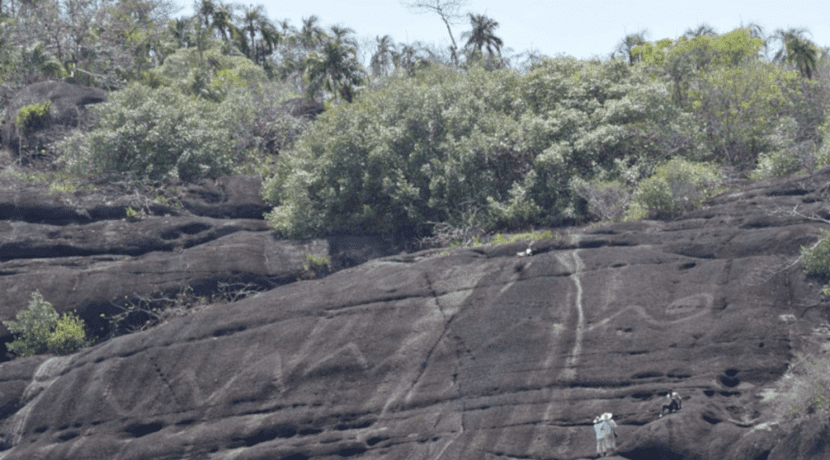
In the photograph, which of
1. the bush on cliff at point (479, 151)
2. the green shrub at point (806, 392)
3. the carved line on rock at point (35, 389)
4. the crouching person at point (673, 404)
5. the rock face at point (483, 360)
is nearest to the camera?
the green shrub at point (806, 392)

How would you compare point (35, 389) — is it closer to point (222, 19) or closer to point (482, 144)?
point (482, 144)

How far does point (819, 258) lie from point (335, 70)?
996 inches

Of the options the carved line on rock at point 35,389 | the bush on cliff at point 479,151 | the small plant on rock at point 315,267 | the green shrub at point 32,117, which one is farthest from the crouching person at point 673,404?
the green shrub at point 32,117

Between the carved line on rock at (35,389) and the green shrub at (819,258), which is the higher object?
the green shrub at (819,258)

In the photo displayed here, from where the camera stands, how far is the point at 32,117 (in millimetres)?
40281

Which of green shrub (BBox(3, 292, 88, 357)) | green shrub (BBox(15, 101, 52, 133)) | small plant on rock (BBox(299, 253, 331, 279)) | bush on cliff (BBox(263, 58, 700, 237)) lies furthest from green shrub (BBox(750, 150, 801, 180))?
green shrub (BBox(15, 101, 52, 133))

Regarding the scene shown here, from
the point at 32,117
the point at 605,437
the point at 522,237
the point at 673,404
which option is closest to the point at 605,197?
the point at 522,237

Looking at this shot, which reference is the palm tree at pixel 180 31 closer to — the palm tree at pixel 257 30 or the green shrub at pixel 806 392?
the palm tree at pixel 257 30

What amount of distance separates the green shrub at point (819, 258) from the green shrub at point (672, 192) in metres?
5.37

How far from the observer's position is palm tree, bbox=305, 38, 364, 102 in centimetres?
4100

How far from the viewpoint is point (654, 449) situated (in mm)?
17484

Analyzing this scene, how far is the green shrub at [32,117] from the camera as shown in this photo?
1576 inches

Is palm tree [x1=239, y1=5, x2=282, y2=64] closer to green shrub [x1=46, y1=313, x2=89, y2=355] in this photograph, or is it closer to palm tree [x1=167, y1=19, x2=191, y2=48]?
palm tree [x1=167, y1=19, x2=191, y2=48]

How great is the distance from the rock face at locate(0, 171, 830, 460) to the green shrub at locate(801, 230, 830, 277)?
303 millimetres
